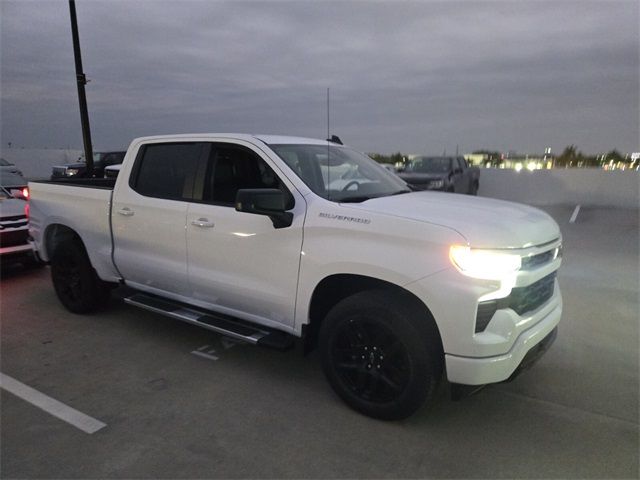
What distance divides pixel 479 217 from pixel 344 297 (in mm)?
1111

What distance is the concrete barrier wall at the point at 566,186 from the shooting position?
15.7 metres

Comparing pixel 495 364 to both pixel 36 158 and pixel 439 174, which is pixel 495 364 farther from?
pixel 36 158

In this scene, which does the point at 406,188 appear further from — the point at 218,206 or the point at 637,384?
the point at 637,384

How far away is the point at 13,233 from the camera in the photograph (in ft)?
21.0

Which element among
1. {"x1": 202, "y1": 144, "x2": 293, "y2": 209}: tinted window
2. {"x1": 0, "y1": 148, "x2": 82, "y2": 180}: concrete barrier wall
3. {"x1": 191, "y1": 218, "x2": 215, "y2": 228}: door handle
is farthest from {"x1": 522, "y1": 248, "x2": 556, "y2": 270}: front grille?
{"x1": 0, "y1": 148, "x2": 82, "y2": 180}: concrete barrier wall

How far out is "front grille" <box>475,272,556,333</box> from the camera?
2.65 m

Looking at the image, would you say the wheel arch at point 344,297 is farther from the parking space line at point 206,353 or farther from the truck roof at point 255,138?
the truck roof at point 255,138

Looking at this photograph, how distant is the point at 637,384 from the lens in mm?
3600


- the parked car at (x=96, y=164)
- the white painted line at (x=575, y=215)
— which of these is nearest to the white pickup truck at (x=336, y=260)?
the white painted line at (x=575, y=215)

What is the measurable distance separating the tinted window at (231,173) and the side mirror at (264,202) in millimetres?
486

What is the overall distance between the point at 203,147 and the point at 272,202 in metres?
1.30

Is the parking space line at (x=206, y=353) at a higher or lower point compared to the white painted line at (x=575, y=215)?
higher

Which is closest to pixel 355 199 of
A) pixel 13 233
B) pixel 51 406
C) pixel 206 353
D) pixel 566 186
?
pixel 206 353

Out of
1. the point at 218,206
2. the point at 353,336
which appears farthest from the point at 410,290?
Result: the point at 218,206
